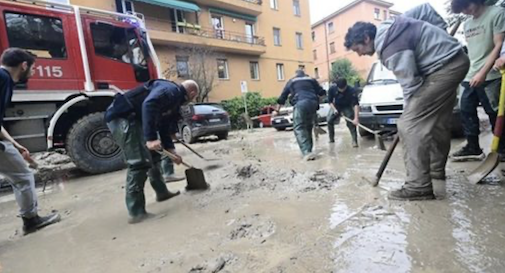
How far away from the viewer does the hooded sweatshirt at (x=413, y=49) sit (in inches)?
95.3

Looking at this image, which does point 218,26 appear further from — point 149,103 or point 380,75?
point 149,103

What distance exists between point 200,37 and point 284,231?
16.9 meters

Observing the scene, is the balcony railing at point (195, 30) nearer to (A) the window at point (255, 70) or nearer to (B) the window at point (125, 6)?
(B) the window at point (125, 6)

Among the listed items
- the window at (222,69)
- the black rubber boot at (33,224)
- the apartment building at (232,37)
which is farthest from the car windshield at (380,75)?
the window at (222,69)

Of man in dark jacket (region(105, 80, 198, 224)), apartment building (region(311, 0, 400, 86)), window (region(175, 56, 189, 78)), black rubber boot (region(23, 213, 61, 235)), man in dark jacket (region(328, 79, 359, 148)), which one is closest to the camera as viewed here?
man in dark jacket (region(105, 80, 198, 224))

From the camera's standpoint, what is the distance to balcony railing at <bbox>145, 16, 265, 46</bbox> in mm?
16781

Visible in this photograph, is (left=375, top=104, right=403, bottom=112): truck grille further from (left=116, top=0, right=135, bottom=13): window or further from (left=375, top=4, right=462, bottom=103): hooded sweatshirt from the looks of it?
(left=116, top=0, right=135, bottom=13): window

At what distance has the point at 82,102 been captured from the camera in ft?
A: 18.9

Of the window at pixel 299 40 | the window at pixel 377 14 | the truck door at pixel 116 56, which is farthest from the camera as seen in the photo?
the window at pixel 377 14

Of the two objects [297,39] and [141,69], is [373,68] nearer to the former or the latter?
[141,69]

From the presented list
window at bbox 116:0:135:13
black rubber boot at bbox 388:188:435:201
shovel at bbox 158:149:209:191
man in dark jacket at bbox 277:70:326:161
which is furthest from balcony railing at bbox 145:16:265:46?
black rubber boot at bbox 388:188:435:201

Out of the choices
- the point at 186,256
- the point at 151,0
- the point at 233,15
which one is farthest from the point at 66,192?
the point at 233,15

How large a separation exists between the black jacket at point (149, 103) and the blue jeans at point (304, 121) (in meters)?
2.53

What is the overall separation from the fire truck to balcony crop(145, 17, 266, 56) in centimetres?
1023
